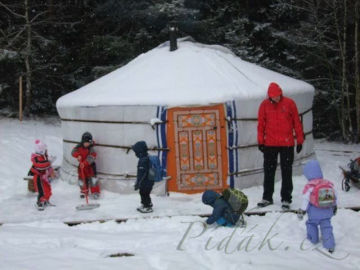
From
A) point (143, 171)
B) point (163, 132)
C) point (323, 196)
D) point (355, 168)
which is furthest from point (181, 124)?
point (323, 196)

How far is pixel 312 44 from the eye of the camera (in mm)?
10430

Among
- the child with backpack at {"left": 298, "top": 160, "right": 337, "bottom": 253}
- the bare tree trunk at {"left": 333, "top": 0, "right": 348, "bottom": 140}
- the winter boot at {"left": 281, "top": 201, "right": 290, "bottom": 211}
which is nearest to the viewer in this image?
the child with backpack at {"left": 298, "top": 160, "right": 337, "bottom": 253}

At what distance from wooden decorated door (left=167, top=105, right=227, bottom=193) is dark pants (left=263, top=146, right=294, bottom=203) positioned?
950 mm

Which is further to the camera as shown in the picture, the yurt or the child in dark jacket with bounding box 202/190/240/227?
the yurt

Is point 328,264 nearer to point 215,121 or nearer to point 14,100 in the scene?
point 215,121

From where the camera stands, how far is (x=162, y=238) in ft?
11.7

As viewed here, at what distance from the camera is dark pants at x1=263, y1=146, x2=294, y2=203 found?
4.50 meters

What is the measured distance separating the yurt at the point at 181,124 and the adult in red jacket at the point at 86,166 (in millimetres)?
235

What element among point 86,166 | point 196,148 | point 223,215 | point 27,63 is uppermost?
point 27,63

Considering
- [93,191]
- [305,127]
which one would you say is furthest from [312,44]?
[93,191]

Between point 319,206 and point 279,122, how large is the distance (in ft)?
4.45

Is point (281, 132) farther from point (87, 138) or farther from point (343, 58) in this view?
point (343, 58)

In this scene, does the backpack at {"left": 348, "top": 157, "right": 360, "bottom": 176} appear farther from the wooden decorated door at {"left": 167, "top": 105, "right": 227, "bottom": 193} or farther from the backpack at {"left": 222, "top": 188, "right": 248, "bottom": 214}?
the backpack at {"left": 222, "top": 188, "right": 248, "bottom": 214}

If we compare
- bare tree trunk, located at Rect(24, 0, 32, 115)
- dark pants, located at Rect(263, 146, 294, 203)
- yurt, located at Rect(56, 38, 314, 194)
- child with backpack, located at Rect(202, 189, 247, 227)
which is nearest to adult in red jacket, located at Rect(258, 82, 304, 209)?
dark pants, located at Rect(263, 146, 294, 203)
